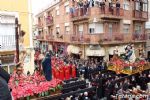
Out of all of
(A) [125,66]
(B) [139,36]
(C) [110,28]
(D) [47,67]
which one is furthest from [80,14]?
(D) [47,67]

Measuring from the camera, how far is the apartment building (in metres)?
24.3

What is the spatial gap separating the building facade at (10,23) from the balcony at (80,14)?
10.2 meters

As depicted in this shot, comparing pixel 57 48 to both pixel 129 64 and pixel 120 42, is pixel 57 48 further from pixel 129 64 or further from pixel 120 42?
pixel 129 64

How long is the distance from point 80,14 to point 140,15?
23.6 ft

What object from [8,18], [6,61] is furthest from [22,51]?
[8,18]

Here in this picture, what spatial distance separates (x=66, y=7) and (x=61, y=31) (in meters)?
3.16

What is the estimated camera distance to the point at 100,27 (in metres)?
24.9

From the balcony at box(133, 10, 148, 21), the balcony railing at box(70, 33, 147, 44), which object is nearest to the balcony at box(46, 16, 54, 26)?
the balcony railing at box(70, 33, 147, 44)

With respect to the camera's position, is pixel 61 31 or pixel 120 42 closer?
pixel 120 42

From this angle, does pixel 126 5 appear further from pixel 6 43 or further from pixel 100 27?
pixel 6 43

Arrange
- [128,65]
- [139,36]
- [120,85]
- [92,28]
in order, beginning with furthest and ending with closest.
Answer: [139,36], [92,28], [128,65], [120,85]

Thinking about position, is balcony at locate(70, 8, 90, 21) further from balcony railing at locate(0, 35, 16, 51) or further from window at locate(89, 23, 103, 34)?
balcony railing at locate(0, 35, 16, 51)

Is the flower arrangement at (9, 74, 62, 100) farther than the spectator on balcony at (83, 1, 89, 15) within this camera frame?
No

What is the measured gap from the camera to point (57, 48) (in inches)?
1325
